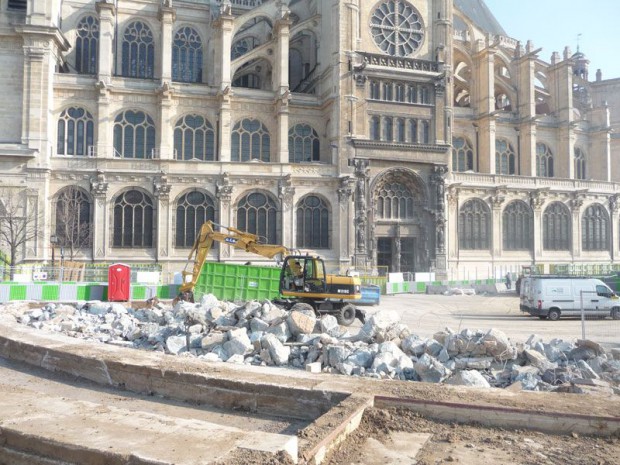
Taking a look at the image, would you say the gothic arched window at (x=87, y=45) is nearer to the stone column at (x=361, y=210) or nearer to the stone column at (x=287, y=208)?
the stone column at (x=287, y=208)

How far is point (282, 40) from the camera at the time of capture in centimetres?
3725

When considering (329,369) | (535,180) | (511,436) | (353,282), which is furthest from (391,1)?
(511,436)

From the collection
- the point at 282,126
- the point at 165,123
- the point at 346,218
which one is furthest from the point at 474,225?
the point at 165,123

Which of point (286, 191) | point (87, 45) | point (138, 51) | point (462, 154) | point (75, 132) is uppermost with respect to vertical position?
point (87, 45)

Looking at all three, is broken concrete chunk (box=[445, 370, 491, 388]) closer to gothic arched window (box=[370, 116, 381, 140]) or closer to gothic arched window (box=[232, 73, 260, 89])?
gothic arched window (box=[370, 116, 381, 140])

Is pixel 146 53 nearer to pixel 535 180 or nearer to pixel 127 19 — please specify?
pixel 127 19

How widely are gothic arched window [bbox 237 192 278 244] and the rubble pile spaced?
1986 cm

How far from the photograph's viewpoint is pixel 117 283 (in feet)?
78.3

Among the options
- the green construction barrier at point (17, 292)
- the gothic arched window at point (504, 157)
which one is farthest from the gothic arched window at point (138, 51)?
→ the gothic arched window at point (504, 157)

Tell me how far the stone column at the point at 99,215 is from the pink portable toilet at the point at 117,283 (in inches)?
385

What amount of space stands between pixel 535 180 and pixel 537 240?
15.9 feet

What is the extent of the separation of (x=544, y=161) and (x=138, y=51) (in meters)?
34.7

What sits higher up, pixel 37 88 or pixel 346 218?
pixel 37 88

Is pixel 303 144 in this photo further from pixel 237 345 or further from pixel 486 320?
pixel 237 345
